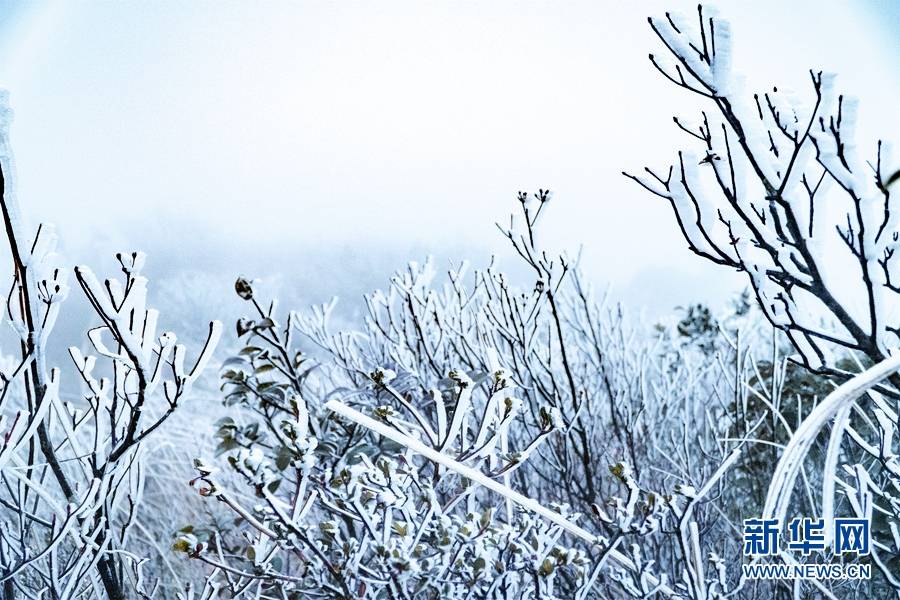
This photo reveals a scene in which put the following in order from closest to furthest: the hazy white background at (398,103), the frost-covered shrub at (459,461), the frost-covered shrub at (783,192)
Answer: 1. the frost-covered shrub at (783,192)
2. the frost-covered shrub at (459,461)
3. the hazy white background at (398,103)

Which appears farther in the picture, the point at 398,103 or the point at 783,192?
the point at 398,103

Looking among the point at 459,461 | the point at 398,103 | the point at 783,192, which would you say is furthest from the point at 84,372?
the point at 398,103

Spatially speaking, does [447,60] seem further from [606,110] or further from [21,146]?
[21,146]

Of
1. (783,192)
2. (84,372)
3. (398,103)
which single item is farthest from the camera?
(398,103)

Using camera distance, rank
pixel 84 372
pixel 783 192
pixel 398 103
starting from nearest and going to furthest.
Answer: pixel 783 192 < pixel 84 372 < pixel 398 103

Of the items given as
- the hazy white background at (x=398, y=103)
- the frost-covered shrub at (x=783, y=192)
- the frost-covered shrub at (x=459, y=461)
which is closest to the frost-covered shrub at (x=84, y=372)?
the frost-covered shrub at (x=459, y=461)

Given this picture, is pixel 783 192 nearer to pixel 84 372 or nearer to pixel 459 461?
pixel 459 461

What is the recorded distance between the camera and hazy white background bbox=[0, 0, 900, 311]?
2.56 meters

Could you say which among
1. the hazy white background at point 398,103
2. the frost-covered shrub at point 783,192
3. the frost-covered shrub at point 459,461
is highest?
the hazy white background at point 398,103

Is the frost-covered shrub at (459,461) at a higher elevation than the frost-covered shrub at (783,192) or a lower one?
lower

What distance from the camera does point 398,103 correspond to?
3.00 m

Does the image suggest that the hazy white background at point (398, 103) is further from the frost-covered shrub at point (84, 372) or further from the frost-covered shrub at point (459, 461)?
the frost-covered shrub at point (84, 372)

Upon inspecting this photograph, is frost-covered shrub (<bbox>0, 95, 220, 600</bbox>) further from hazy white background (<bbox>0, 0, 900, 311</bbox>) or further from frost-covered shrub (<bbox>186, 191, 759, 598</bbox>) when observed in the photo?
hazy white background (<bbox>0, 0, 900, 311</bbox>)

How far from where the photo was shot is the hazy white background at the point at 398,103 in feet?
8.39
